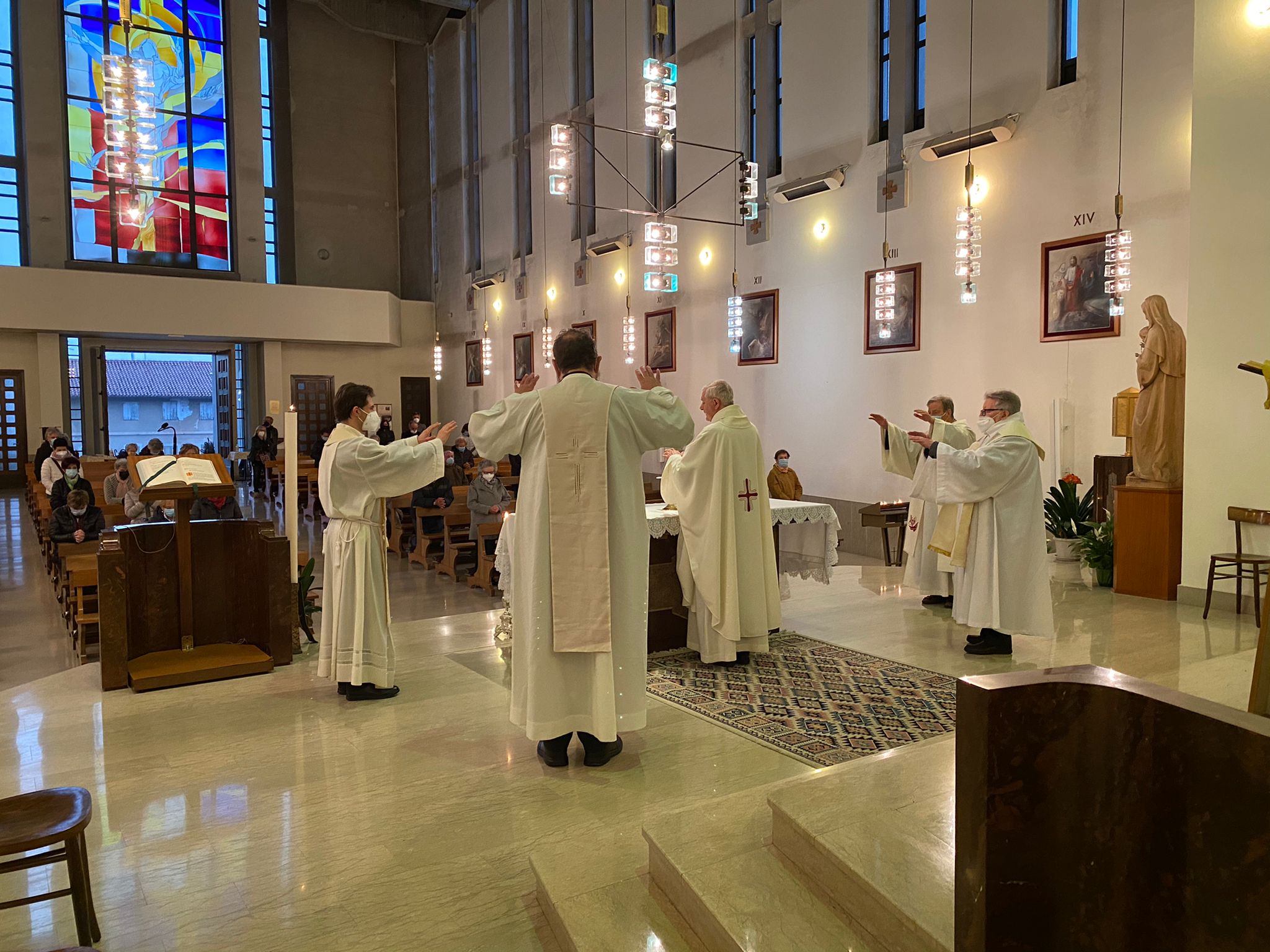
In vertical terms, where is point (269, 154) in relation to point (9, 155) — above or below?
above

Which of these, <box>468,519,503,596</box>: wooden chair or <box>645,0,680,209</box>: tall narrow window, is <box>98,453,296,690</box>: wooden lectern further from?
<box>645,0,680,209</box>: tall narrow window

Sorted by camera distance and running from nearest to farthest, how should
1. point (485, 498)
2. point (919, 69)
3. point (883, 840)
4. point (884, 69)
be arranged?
point (883, 840) → point (485, 498) → point (919, 69) → point (884, 69)

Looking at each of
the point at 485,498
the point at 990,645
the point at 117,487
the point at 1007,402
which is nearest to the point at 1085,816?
the point at 990,645

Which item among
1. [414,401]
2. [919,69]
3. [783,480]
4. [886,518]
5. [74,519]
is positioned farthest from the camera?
[414,401]

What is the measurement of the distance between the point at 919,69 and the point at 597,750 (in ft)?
29.5

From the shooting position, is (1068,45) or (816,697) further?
(1068,45)

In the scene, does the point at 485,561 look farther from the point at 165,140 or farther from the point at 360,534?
the point at 165,140

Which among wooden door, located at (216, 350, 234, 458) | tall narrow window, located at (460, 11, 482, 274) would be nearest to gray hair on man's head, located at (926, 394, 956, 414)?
tall narrow window, located at (460, 11, 482, 274)

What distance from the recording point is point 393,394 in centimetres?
2230

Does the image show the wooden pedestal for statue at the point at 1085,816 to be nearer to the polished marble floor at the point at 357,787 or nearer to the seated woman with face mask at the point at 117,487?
the polished marble floor at the point at 357,787

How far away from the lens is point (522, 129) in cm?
1798

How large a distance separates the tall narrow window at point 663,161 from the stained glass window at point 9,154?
1318 cm

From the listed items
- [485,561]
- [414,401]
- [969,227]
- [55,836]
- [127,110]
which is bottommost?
[485,561]

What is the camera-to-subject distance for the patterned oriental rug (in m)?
4.22
